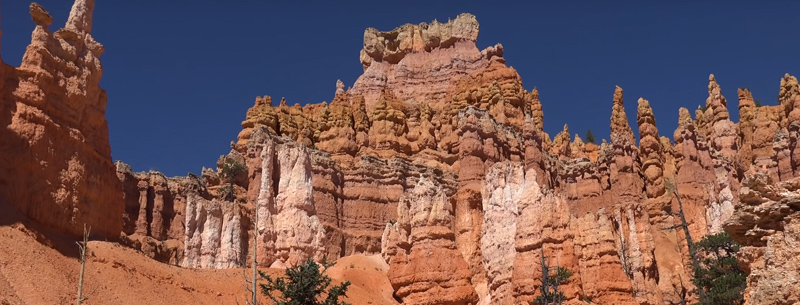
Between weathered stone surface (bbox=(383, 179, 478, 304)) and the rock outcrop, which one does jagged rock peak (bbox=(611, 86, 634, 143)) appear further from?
the rock outcrop

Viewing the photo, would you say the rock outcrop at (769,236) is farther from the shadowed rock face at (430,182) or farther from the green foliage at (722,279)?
the green foliage at (722,279)

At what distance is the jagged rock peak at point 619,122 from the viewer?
64.6 m

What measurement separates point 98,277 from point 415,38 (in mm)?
59440

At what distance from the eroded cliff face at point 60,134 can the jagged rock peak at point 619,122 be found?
43975mm

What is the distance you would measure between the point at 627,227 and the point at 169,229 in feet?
116

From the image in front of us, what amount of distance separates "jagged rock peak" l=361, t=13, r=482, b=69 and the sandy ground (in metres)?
48.1

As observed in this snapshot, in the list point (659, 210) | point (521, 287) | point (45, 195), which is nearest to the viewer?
point (45, 195)

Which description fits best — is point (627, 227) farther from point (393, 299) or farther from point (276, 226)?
point (276, 226)

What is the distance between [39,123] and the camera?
32.3 metres

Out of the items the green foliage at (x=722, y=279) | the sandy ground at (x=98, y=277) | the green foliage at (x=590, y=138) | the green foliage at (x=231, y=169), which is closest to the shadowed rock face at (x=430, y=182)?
the green foliage at (x=231, y=169)

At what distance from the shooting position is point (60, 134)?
3322 centimetres

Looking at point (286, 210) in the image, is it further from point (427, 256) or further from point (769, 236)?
point (769, 236)

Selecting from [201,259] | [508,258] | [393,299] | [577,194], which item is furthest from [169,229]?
[577,194]

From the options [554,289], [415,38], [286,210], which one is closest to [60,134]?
[286,210]
